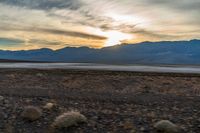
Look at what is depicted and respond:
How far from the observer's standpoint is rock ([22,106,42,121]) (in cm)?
1664

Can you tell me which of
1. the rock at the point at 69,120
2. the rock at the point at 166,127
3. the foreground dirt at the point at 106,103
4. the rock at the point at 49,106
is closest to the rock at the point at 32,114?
the foreground dirt at the point at 106,103

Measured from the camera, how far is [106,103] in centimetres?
1978

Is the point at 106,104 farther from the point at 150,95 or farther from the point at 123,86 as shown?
the point at 123,86

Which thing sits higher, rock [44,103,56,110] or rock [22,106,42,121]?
rock [44,103,56,110]

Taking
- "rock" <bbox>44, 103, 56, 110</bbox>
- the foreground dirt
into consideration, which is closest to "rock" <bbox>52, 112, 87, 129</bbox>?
the foreground dirt

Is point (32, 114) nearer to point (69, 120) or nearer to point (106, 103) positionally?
point (69, 120)

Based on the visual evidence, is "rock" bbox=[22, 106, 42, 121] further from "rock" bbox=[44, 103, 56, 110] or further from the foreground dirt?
"rock" bbox=[44, 103, 56, 110]

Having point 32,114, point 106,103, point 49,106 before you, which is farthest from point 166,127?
point 49,106

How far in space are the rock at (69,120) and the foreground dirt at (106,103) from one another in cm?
27

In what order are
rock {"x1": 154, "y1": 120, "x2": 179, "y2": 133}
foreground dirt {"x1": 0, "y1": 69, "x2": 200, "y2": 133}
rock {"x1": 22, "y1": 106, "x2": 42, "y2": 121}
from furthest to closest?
rock {"x1": 22, "y1": 106, "x2": 42, "y2": 121} → foreground dirt {"x1": 0, "y1": 69, "x2": 200, "y2": 133} → rock {"x1": 154, "y1": 120, "x2": 179, "y2": 133}

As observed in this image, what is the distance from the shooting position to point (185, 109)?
59.6 feet

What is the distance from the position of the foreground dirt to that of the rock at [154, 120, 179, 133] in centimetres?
43

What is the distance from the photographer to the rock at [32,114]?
16641 mm

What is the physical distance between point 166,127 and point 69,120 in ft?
14.1
